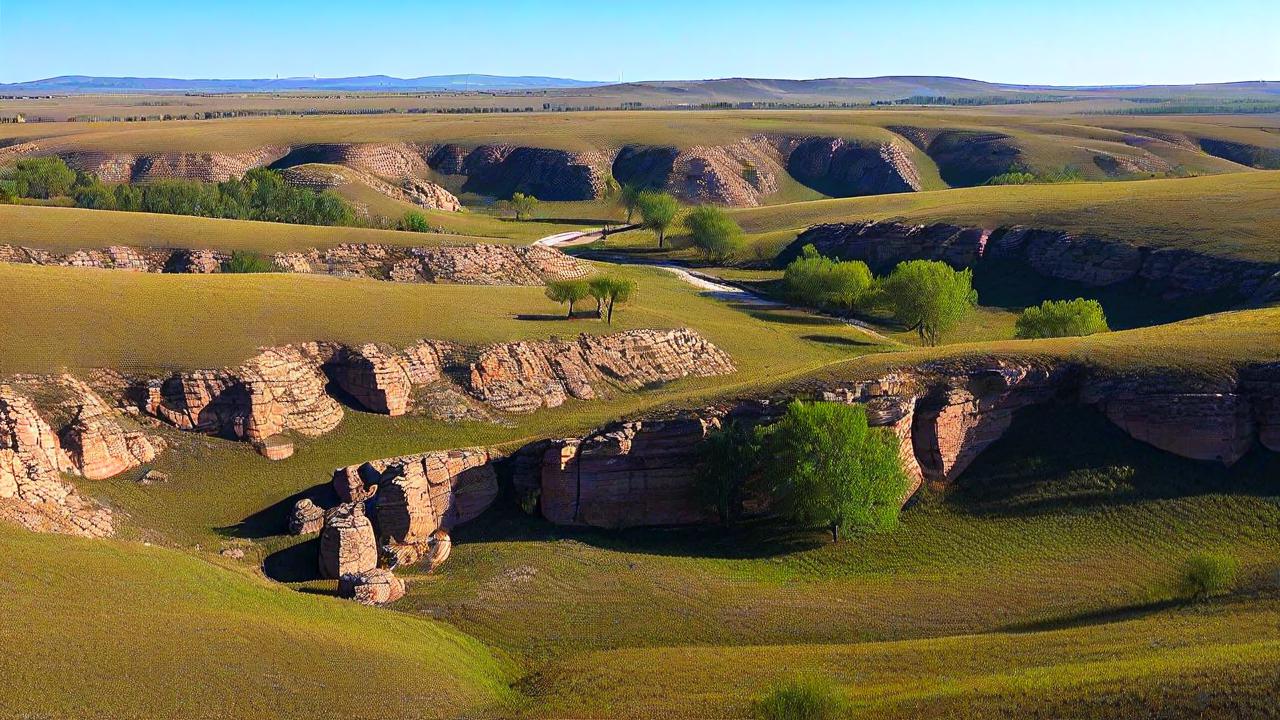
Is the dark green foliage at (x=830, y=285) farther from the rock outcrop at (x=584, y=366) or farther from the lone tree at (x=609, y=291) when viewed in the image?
the lone tree at (x=609, y=291)

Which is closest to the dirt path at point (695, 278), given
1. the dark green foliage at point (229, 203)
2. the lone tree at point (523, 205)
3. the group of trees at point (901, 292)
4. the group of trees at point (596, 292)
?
the group of trees at point (901, 292)

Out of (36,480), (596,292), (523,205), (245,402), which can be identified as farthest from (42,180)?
(36,480)

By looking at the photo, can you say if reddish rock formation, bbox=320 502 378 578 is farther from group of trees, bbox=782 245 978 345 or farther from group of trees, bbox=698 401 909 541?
group of trees, bbox=782 245 978 345

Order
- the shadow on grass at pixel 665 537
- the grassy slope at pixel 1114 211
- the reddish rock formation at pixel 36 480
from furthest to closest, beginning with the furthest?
the grassy slope at pixel 1114 211 → the shadow on grass at pixel 665 537 → the reddish rock formation at pixel 36 480

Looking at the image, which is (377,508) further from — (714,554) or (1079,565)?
(1079,565)

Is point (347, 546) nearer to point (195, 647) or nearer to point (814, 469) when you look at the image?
point (195, 647)

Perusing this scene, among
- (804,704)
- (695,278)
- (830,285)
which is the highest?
(804,704)

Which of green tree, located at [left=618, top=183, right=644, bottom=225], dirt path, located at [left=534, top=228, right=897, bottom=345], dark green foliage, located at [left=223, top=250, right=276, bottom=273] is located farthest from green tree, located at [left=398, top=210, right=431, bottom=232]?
green tree, located at [left=618, top=183, right=644, bottom=225]
